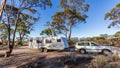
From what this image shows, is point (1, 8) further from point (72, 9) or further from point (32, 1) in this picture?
point (72, 9)

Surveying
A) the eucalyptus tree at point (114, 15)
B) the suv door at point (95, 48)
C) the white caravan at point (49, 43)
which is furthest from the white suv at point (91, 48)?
the eucalyptus tree at point (114, 15)

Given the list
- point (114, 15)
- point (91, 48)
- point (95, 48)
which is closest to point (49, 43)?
point (91, 48)

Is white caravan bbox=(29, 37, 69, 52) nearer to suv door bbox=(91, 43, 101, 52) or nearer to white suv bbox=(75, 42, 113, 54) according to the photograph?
white suv bbox=(75, 42, 113, 54)

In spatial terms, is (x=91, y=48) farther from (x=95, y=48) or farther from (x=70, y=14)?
(x=70, y=14)

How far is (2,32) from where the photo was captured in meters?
49.5

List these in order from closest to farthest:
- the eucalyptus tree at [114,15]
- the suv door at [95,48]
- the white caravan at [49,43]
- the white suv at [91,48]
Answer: the white suv at [91,48], the suv door at [95,48], the white caravan at [49,43], the eucalyptus tree at [114,15]

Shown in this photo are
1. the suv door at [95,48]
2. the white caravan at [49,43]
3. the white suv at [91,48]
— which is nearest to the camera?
the white suv at [91,48]

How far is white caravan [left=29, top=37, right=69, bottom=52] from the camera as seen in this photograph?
22.1 metres

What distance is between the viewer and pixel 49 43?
23047 mm

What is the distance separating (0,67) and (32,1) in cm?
848

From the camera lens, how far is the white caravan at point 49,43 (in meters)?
22.1

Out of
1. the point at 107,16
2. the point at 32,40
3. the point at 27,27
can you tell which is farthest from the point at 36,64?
the point at 27,27

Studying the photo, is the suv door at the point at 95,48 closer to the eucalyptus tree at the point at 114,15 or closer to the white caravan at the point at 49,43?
the white caravan at the point at 49,43

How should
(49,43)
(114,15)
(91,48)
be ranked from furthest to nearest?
(114,15) → (49,43) → (91,48)
